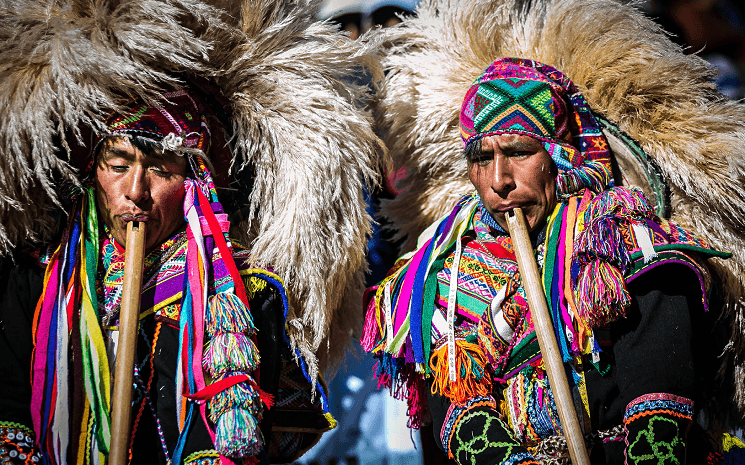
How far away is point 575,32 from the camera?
2141 millimetres

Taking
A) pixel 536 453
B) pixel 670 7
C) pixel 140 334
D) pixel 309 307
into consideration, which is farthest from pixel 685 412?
pixel 670 7

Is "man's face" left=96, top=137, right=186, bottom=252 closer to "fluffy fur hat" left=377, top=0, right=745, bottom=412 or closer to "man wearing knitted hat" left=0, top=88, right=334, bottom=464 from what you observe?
"man wearing knitted hat" left=0, top=88, right=334, bottom=464

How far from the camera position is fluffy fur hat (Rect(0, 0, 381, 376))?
1.80 metres

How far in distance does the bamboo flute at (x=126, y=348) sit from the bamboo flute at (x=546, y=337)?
0.98 m

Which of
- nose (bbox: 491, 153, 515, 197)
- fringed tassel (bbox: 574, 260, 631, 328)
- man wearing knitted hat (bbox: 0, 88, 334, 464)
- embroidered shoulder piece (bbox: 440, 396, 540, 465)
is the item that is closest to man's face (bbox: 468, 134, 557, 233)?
nose (bbox: 491, 153, 515, 197)

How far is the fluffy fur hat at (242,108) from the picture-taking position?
1.80 metres

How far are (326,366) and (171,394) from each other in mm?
546

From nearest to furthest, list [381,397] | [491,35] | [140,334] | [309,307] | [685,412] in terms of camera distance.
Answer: [685,412] → [140,334] → [309,307] → [491,35] → [381,397]

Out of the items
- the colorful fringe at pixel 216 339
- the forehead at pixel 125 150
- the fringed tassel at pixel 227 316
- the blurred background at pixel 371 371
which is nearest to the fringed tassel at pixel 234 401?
the colorful fringe at pixel 216 339

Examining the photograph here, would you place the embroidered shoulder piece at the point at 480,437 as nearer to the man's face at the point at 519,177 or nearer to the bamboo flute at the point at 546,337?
the bamboo flute at the point at 546,337

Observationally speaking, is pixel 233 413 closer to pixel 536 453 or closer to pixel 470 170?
pixel 536 453

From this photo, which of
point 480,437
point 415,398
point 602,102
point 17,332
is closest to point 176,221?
point 17,332

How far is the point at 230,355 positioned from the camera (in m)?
1.76

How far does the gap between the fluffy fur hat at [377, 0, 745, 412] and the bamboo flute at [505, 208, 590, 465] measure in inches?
18.3
